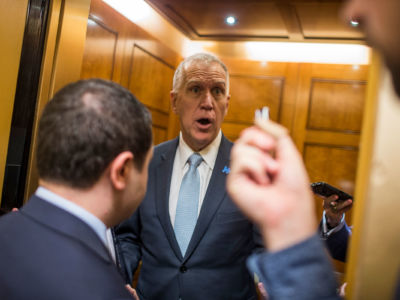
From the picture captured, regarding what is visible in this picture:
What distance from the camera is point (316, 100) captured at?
11.9ft

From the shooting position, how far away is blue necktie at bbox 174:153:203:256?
1.63 meters

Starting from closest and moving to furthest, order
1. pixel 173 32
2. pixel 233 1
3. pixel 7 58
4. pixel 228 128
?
pixel 7 58 → pixel 233 1 → pixel 173 32 → pixel 228 128

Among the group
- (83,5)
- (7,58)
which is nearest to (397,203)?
(7,58)

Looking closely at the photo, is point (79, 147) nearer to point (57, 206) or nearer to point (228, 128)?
point (57, 206)

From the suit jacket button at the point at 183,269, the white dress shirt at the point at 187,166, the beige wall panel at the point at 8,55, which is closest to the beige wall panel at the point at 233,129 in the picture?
the white dress shirt at the point at 187,166

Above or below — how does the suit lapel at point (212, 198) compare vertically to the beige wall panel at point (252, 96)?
below

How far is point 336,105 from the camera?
3.57 meters

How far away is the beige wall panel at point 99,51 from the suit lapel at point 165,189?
975 mm

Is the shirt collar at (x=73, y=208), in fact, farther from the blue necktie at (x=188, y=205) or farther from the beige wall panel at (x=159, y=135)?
the beige wall panel at (x=159, y=135)

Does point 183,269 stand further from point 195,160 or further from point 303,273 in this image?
point 303,273

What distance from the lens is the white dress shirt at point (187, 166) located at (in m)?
1.73

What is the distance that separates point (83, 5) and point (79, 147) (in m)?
1.22

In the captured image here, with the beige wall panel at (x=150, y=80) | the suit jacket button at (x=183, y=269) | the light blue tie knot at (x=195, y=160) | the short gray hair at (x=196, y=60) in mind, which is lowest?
the suit jacket button at (x=183, y=269)

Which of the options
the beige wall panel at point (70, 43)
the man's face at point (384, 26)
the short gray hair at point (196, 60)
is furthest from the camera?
the short gray hair at point (196, 60)
